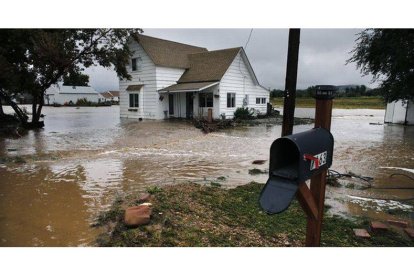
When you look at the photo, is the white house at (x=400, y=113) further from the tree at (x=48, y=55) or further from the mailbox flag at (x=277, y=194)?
the mailbox flag at (x=277, y=194)

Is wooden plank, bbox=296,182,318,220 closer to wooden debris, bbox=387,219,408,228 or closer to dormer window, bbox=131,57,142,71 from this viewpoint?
wooden debris, bbox=387,219,408,228

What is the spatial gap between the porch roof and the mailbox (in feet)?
58.0

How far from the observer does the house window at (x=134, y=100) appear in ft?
75.4

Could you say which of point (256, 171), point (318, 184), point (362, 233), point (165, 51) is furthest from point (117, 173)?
point (165, 51)

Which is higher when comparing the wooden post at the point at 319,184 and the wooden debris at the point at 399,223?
the wooden post at the point at 319,184

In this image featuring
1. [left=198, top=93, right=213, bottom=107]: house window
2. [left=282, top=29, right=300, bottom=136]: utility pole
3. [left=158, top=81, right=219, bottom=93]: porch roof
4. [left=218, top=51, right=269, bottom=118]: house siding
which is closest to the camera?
[left=282, top=29, right=300, bottom=136]: utility pole

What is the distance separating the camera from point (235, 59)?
71.5 ft

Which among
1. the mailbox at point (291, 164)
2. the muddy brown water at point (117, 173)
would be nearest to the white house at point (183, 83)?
the muddy brown water at point (117, 173)

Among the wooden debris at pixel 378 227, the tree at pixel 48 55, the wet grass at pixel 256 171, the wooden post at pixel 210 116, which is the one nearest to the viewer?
the wooden debris at pixel 378 227

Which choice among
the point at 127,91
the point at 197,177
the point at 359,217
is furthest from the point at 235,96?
the point at 359,217

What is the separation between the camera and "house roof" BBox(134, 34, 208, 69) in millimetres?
21608

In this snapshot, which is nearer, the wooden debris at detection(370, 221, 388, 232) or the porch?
the wooden debris at detection(370, 221, 388, 232)

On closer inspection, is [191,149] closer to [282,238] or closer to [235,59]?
[282,238]

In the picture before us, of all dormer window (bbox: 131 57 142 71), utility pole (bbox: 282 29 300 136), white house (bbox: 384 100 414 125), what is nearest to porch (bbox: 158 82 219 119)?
dormer window (bbox: 131 57 142 71)
